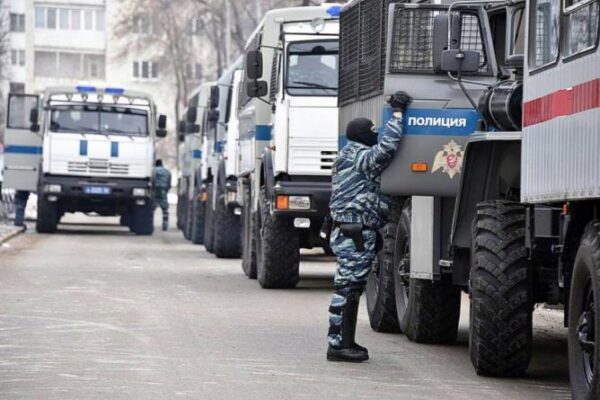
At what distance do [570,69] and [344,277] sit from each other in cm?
358

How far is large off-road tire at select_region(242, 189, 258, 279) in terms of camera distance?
73.2ft

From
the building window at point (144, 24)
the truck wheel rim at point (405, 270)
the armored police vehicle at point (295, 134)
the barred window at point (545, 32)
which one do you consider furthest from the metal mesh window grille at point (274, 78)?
the building window at point (144, 24)

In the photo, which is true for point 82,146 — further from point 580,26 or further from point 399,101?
point 580,26

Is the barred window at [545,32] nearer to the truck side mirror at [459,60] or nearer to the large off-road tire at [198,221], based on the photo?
the truck side mirror at [459,60]

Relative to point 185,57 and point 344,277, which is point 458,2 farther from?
point 185,57

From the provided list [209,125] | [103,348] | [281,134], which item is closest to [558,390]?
[103,348]

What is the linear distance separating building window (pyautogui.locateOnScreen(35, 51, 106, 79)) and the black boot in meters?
100

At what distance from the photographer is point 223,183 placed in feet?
92.7

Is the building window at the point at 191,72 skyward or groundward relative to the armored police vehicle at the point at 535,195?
skyward

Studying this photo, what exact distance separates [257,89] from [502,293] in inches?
411

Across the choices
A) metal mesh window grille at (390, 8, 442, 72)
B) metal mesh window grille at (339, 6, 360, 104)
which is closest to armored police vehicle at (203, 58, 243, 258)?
metal mesh window grille at (339, 6, 360, 104)

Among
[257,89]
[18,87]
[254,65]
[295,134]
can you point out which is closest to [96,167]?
[257,89]

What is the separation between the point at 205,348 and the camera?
13375 mm

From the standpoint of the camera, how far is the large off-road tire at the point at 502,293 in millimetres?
11172
